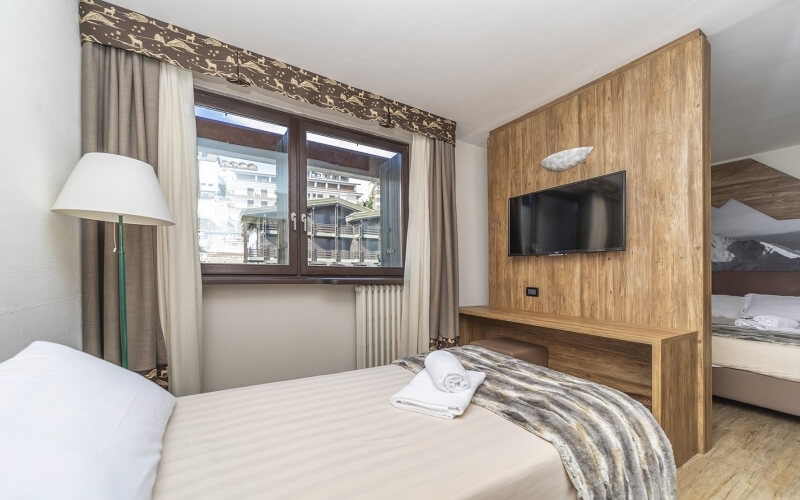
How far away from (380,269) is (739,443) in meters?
2.63

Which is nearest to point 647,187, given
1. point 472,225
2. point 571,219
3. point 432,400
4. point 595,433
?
point 571,219

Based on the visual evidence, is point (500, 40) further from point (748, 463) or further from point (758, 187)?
point (758, 187)

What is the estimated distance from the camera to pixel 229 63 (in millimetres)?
2014

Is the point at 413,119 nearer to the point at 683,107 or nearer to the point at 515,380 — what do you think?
the point at 683,107

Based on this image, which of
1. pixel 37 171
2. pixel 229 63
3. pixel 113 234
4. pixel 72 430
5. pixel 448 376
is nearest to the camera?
pixel 72 430

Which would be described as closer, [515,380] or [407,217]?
[515,380]

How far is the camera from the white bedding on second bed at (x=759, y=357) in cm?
214

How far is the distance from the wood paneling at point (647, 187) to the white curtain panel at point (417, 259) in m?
0.92

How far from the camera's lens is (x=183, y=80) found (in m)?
1.93

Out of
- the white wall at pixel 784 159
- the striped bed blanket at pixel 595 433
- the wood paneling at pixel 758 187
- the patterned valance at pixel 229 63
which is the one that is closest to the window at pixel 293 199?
the patterned valance at pixel 229 63

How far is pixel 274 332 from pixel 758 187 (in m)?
5.16

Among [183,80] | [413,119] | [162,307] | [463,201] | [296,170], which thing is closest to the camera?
Answer: [162,307]

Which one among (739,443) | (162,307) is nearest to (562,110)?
(739,443)

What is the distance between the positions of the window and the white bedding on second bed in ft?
8.64
